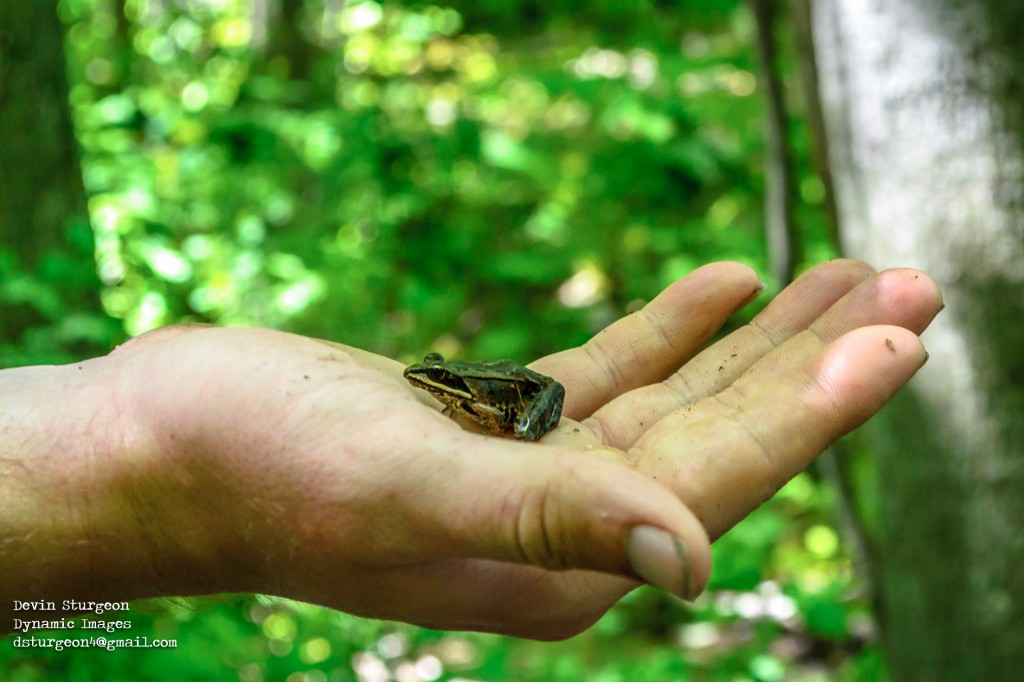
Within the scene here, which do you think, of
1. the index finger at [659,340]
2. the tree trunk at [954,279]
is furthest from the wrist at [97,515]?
the tree trunk at [954,279]

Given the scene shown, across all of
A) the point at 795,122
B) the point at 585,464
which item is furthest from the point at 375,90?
the point at 585,464

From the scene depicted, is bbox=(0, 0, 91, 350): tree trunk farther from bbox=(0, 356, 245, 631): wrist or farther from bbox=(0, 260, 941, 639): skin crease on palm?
bbox=(0, 356, 245, 631): wrist

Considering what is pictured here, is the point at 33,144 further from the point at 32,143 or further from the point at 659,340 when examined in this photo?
the point at 659,340

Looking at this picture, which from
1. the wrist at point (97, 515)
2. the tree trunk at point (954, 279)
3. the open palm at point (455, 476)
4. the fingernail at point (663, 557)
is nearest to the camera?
the fingernail at point (663, 557)

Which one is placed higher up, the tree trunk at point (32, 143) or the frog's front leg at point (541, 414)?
the tree trunk at point (32, 143)

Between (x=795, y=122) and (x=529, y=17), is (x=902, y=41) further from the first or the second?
(x=529, y=17)

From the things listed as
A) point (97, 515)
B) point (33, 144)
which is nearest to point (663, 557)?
point (97, 515)

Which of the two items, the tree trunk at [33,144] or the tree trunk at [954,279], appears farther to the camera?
the tree trunk at [33,144]

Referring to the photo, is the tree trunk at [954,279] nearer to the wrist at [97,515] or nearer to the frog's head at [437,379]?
the frog's head at [437,379]
